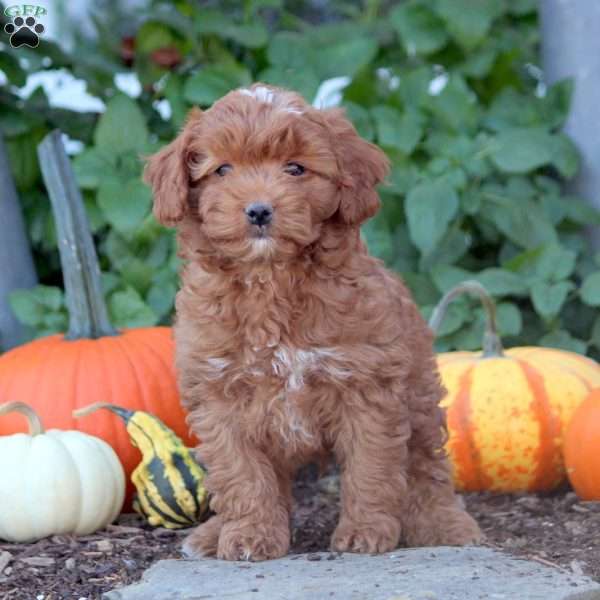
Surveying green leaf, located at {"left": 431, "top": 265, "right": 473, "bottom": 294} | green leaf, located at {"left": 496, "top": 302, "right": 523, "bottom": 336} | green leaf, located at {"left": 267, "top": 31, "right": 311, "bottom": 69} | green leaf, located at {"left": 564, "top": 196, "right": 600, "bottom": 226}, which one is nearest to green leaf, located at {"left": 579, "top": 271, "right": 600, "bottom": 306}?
green leaf, located at {"left": 496, "top": 302, "right": 523, "bottom": 336}

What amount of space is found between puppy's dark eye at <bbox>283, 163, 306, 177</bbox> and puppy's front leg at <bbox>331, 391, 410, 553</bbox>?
2.39 ft

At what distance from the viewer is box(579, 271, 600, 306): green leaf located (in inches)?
225

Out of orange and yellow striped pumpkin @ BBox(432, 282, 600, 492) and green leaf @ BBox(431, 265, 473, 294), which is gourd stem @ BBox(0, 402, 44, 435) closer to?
orange and yellow striped pumpkin @ BBox(432, 282, 600, 492)

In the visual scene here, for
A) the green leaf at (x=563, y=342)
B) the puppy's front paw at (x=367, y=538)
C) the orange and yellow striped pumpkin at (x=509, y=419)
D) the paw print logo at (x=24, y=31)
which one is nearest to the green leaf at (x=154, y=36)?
the paw print logo at (x=24, y=31)

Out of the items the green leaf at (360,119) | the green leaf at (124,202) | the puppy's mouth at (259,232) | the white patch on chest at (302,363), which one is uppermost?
the green leaf at (360,119)

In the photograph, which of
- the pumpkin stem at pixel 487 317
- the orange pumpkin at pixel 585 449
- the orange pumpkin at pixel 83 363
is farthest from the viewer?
the pumpkin stem at pixel 487 317

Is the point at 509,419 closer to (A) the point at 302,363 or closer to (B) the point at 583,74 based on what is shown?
(A) the point at 302,363

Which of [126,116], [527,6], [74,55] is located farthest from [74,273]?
[527,6]

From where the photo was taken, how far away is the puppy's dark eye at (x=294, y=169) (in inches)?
138

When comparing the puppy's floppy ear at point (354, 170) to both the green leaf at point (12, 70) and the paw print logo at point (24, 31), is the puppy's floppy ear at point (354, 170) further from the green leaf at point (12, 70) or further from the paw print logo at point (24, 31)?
the paw print logo at point (24, 31)

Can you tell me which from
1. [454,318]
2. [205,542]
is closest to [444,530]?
[205,542]

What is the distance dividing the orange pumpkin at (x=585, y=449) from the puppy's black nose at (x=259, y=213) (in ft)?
6.17

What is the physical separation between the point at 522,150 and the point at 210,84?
1.65m

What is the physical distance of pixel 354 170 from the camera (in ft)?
12.0
